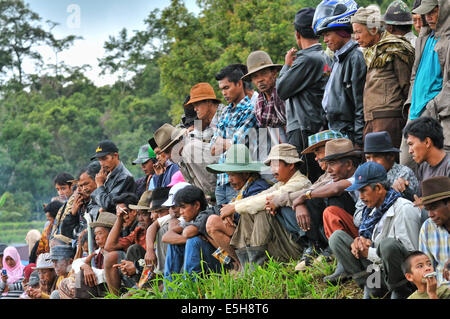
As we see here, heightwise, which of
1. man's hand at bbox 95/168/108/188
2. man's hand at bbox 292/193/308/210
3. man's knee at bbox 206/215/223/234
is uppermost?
man's hand at bbox 95/168/108/188

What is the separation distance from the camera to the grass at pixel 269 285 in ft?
18.4

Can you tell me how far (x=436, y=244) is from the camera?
4750 millimetres

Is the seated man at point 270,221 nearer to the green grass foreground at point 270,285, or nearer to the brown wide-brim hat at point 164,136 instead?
the green grass foreground at point 270,285

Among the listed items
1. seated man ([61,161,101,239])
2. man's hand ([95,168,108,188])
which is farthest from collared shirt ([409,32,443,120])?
seated man ([61,161,101,239])

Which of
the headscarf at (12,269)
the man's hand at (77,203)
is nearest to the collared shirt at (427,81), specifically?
the man's hand at (77,203)

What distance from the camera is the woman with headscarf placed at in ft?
35.0

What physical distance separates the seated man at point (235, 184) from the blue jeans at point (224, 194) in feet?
0.51

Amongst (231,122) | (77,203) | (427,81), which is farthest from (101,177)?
(427,81)

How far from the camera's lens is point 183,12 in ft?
65.3

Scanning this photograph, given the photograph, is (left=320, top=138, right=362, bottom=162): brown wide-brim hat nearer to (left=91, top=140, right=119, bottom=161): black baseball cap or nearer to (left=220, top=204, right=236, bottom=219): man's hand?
(left=220, top=204, right=236, bottom=219): man's hand

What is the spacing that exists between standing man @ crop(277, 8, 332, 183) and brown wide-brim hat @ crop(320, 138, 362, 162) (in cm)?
81

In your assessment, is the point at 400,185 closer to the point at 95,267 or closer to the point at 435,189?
the point at 435,189
